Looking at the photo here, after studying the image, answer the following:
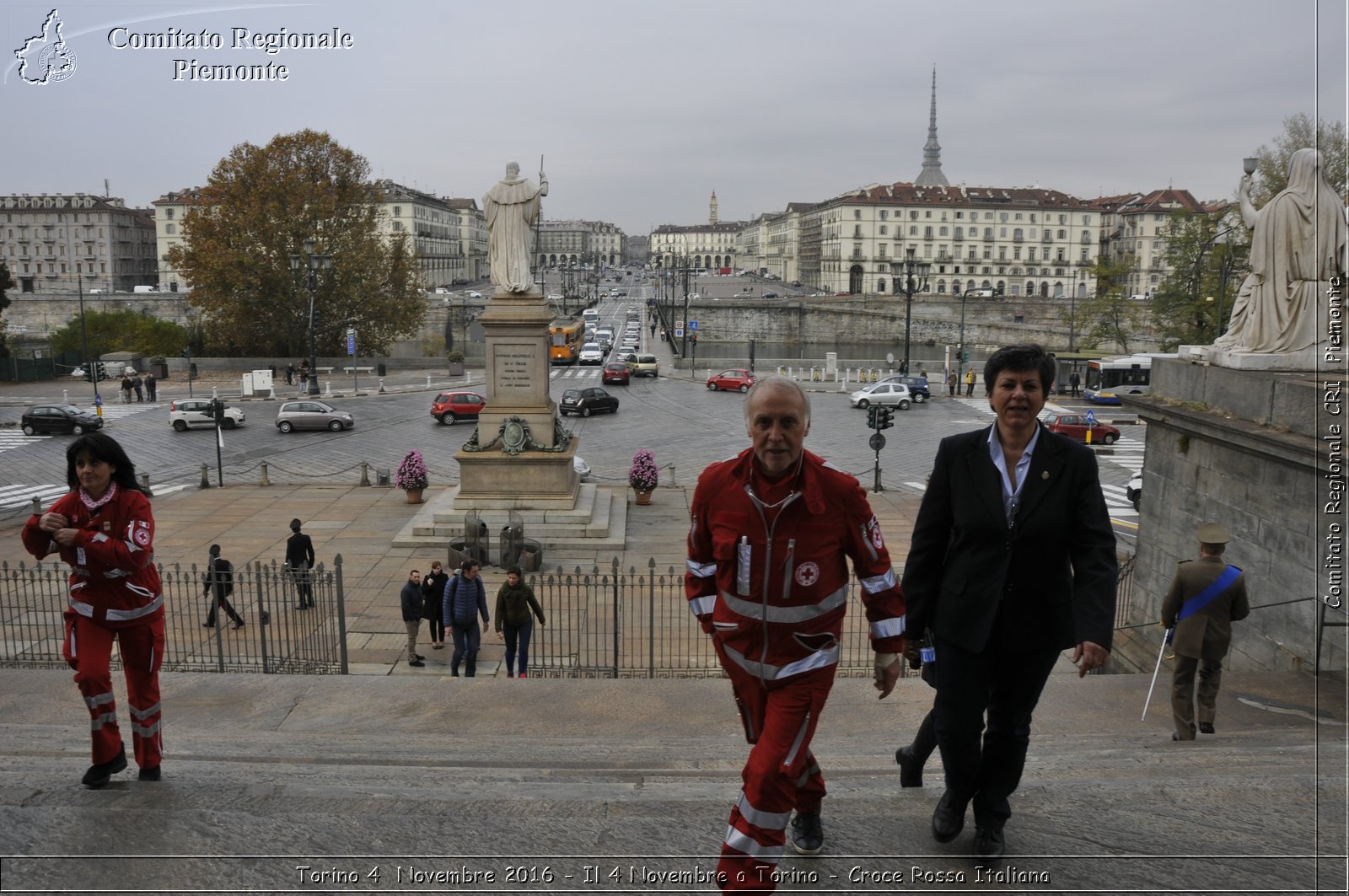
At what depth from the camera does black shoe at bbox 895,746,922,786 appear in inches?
158

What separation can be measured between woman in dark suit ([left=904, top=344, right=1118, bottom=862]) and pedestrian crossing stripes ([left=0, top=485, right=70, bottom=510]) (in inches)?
808

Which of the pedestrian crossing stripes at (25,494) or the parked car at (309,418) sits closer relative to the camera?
the pedestrian crossing stripes at (25,494)

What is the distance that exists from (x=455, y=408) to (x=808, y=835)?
30.5 metres

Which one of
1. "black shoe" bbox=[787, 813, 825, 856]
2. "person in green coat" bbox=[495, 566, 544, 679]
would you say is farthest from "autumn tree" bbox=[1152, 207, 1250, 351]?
"black shoe" bbox=[787, 813, 825, 856]

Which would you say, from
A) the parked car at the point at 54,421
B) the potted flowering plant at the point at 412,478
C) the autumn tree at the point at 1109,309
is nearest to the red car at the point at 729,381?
the autumn tree at the point at 1109,309

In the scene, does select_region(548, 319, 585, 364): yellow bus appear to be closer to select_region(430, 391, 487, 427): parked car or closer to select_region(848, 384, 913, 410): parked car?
select_region(430, 391, 487, 427): parked car

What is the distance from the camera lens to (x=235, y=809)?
3.77 metres

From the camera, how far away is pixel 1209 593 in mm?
5695

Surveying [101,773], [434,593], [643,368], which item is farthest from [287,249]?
[101,773]

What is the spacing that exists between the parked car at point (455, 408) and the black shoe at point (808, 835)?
29878mm

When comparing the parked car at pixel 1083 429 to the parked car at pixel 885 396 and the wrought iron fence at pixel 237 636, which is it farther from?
the wrought iron fence at pixel 237 636

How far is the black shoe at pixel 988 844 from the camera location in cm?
333

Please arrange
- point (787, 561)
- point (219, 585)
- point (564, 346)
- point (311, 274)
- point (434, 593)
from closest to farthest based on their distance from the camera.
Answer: point (787, 561) < point (434, 593) < point (219, 585) < point (311, 274) < point (564, 346)

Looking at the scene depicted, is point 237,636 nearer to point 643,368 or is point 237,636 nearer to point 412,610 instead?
point 412,610
